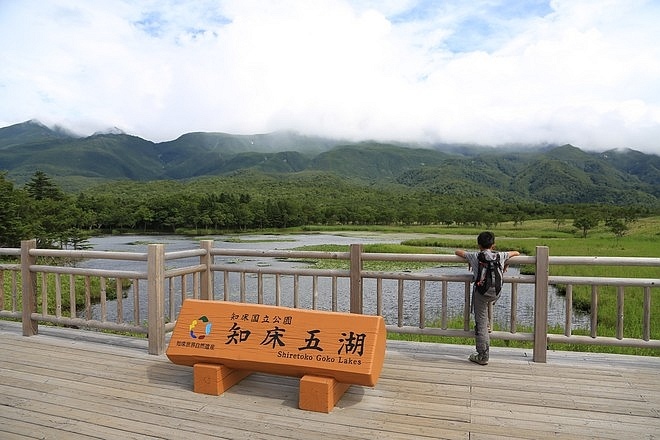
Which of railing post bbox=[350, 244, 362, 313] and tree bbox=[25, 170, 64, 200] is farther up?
tree bbox=[25, 170, 64, 200]

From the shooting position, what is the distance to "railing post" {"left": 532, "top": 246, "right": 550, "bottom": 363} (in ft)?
16.4

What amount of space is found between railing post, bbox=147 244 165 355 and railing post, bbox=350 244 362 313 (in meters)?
2.23

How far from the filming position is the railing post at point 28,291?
6195mm

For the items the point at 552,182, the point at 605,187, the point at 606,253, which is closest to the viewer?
the point at 606,253

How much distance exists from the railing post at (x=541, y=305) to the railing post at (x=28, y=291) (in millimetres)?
6387

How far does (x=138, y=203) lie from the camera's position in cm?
6906


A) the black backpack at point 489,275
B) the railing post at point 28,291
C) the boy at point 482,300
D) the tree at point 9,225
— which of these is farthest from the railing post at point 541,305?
the tree at point 9,225

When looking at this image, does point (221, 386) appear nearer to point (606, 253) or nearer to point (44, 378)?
point (44, 378)

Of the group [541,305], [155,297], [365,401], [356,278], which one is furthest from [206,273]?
[541,305]

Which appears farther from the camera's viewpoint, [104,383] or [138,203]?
[138,203]

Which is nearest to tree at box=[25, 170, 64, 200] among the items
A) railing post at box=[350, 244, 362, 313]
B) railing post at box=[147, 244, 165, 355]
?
railing post at box=[147, 244, 165, 355]

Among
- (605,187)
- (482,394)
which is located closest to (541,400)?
(482,394)

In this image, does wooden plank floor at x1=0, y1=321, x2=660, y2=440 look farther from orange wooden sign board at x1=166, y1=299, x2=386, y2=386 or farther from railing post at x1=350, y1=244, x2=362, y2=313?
railing post at x1=350, y1=244, x2=362, y2=313

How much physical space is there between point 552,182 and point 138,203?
510ft
